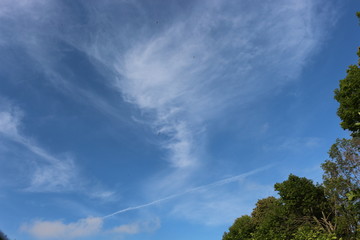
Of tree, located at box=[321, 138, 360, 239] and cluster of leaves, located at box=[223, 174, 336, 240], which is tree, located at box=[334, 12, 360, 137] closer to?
tree, located at box=[321, 138, 360, 239]

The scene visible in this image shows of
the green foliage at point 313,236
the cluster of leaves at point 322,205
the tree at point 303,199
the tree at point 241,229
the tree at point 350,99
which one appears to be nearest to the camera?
the green foliage at point 313,236

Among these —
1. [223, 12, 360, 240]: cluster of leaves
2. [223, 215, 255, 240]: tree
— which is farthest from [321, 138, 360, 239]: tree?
[223, 215, 255, 240]: tree

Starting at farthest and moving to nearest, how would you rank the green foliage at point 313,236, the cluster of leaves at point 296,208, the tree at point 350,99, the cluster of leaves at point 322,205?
the cluster of leaves at point 296,208 < the cluster of leaves at point 322,205 < the tree at point 350,99 < the green foliage at point 313,236

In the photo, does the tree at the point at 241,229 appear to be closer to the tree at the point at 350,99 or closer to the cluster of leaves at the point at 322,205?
the cluster of leaves at the point at 322,205

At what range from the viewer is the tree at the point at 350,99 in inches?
918

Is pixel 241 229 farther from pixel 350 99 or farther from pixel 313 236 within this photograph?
pixel 313 236

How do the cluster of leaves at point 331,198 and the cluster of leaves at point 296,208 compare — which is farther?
the cluster of leaves at point 296,208

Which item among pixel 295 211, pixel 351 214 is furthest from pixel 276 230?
pixel 351 214

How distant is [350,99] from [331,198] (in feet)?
60.0

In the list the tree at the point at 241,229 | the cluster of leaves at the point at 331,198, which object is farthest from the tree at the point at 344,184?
the tree at the point at 241,229

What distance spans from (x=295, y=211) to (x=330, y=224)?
485cm

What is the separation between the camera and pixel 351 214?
32.1m

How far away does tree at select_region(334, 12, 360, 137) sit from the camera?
2333 centimetres

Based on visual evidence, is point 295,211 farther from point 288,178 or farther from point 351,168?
point 351,168
